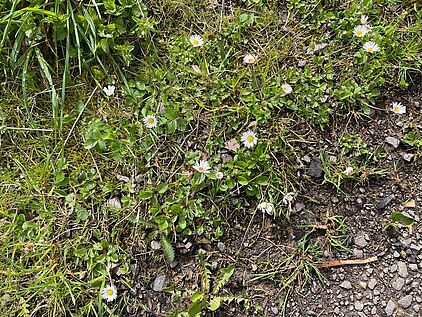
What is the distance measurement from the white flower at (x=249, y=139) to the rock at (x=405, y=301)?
0.94m

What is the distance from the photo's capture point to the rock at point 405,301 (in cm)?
217

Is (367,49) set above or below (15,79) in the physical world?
above

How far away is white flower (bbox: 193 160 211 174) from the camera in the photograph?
2.31 m

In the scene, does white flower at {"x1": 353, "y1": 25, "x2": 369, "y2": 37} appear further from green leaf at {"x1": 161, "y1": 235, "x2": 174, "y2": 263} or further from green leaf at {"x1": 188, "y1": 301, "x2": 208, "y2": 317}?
green leaf at {"x1": 188, "y1": 301, "x2": 208, "y2": 317}

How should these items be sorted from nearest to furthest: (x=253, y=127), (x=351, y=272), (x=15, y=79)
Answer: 1. (x=351, y=272)
2. (x=253, y=127)
3. (x=15, y=79)

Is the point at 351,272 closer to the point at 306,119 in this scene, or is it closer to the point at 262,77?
the point at 306,119

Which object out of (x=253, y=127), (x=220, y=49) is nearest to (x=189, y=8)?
(x=220, y=49)

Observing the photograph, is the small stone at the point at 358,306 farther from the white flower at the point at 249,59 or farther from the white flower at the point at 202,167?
the white flower at the point at 249,59

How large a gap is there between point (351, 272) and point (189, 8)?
1530 millimetres

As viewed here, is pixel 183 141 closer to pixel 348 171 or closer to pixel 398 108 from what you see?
pixel 348 171

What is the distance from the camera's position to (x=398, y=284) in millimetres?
2205

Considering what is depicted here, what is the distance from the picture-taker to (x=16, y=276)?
7.63ft

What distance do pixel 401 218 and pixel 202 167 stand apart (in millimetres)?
928

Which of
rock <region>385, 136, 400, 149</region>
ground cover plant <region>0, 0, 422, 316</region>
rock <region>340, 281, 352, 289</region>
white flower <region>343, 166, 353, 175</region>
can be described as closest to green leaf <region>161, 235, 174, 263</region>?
ground cover plant <region>0, 0, 422, 316</region>
